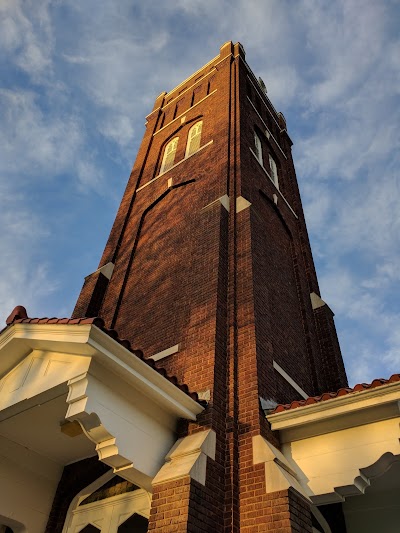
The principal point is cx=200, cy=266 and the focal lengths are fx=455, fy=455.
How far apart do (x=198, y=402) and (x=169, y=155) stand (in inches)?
448

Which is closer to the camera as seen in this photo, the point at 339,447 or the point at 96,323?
the point at 96,323

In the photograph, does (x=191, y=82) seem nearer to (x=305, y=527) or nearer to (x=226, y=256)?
(x=226, y=256)

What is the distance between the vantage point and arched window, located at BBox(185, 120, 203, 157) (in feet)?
48.0

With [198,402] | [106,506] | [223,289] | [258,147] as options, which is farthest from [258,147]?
[106,506]

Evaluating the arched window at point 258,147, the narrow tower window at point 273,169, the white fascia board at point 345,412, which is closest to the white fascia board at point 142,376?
the white fascia board at point 345,412

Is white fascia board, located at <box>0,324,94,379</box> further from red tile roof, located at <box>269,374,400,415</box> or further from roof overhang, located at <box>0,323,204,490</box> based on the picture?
red tile roof, located at <box>269,374,400,415</box>

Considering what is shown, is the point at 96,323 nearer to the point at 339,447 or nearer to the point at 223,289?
the point at 223,289

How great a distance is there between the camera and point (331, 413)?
5629 mm

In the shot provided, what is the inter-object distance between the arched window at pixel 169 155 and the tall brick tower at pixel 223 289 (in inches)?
3.0

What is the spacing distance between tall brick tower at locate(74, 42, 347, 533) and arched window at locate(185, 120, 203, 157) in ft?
0.25

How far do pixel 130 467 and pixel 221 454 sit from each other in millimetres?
1198

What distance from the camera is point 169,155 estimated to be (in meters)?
15.9

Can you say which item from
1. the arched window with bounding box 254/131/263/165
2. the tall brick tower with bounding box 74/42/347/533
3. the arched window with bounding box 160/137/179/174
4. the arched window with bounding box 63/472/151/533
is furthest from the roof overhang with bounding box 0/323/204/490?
the arched window with bounding box 254/131/263/165

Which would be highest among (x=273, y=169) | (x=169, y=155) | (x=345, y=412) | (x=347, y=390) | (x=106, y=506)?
(x=273, y=169)
